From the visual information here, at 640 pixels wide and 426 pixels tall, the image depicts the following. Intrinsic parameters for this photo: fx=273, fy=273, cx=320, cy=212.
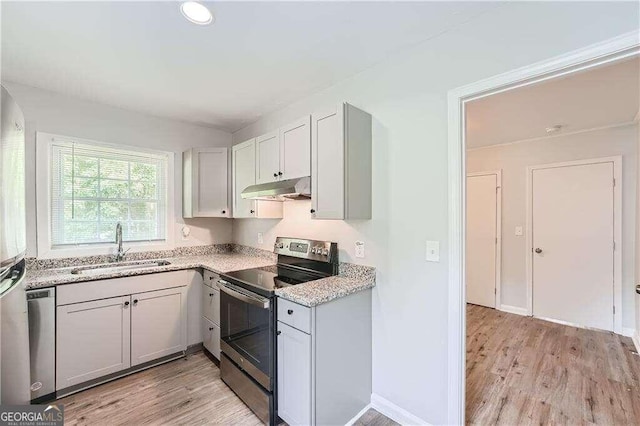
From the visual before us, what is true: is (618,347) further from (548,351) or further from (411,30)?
(411,30)

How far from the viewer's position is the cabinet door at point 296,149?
2107 millimetres

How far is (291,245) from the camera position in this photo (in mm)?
2549

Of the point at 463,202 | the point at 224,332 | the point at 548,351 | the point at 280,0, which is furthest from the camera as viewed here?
the point at 548,351

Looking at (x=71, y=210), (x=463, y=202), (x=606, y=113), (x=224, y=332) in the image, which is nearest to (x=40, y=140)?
(x=71, y=210)

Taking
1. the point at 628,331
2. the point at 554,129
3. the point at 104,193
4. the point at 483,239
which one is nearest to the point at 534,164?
the point at 554,129

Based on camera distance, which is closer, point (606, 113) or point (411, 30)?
point (411, 30)

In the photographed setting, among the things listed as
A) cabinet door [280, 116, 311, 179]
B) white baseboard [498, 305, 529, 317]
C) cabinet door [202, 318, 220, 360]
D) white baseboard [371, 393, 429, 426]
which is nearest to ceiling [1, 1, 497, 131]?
cabinet door [280, 116, 311, 179]

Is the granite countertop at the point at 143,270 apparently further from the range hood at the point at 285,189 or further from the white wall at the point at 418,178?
the white wall at the point at 418,178

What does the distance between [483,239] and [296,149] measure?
3541 mm

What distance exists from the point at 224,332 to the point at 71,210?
6.23ft

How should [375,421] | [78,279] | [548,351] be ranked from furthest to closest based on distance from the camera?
1. [548,351]
2. [78,279]
3. [375,421]

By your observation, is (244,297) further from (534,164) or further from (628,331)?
(628,331)

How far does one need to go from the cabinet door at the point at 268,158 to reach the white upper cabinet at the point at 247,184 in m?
0.07

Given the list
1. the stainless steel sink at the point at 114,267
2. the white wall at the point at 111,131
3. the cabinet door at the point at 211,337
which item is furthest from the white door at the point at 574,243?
the stainless steel sink at the point at 114,267
